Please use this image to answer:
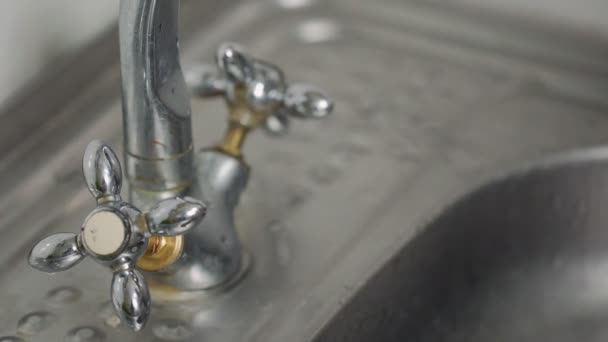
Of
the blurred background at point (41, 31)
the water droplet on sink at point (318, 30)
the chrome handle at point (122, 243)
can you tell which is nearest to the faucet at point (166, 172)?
the chrome handle at point (122, 243)

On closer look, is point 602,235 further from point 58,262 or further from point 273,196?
point 58,262

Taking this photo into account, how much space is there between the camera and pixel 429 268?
705 mm

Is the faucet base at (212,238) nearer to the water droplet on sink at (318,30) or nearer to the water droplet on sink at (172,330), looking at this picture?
the water droplet on sink at (172,330)

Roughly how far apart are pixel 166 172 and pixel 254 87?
0.09 meters

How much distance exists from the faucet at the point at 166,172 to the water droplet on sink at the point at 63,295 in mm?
50

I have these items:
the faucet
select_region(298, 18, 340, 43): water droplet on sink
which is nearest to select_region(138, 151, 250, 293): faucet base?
the faucet

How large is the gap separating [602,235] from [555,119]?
0.36 feet

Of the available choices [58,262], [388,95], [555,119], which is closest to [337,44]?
[388,95]

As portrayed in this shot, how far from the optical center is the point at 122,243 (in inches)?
19.4

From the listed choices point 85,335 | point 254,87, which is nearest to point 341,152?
point 254,87

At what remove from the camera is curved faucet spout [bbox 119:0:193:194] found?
516 millimetres

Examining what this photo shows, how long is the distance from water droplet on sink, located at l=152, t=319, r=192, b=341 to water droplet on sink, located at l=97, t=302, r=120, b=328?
0.02 m

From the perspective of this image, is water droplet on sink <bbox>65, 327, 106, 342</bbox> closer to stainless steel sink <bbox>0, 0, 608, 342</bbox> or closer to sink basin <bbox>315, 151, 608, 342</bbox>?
stainless steel sink <bbox>0, 0, 608, 342</bbox>

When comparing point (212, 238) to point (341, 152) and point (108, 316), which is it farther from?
point (341, 152)
